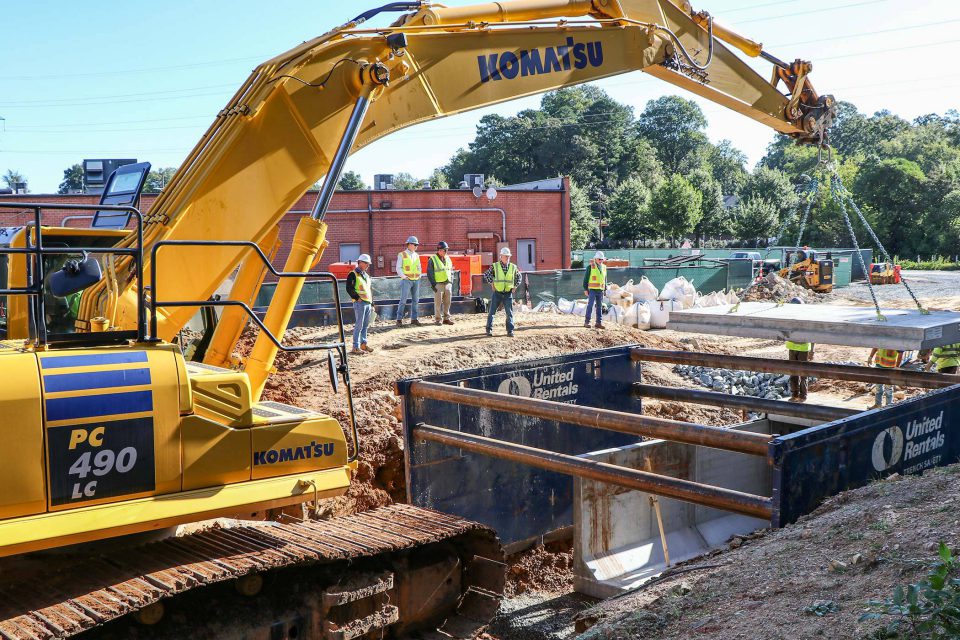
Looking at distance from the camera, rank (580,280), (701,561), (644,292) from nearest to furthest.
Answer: (701,561) → (644,292) → (580,280)

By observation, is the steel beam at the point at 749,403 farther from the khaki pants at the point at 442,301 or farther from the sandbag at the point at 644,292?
the sandbag at the point at 644,292

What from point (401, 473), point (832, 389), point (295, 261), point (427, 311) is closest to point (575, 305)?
point (427, 311)

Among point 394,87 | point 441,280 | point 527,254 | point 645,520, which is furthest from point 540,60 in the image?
point 527,254

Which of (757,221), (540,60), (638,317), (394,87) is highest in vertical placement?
(757,221)

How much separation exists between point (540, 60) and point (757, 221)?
5017 cm

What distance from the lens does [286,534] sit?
550 cm

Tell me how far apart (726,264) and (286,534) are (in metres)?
27.1

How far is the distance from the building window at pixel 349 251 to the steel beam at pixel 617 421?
2838 cm

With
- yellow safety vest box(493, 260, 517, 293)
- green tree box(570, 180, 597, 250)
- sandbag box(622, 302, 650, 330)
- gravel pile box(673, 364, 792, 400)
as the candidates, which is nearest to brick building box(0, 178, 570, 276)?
sandbag box(622, 302, 650, 330)

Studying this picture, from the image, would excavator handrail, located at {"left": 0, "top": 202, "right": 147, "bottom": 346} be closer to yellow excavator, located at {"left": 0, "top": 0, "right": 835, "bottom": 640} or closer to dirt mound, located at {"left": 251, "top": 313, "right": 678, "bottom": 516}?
yellow excavator, located at {"left": 0, "top": 0, "right": 835, "bottom": 640}

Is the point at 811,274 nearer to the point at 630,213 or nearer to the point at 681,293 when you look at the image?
the point at 681,293

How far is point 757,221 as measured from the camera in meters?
55.8

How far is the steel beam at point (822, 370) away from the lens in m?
8.40

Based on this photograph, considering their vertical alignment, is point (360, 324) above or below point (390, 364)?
above
